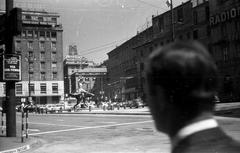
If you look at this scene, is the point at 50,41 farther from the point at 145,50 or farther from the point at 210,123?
the point at 210,123

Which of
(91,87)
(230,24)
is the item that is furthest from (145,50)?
(91,87)

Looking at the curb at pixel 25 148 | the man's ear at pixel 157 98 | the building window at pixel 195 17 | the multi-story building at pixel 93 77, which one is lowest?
the curb at pixel 25 148

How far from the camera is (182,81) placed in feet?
→ 3.68

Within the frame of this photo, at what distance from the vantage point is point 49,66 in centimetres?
8431

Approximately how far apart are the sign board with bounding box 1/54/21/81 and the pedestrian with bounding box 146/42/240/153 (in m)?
12.2

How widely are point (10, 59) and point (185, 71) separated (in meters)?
12.5

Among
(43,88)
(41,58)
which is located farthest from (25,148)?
(41,58)

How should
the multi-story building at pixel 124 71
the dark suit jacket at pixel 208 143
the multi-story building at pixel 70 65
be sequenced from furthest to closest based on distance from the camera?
the multi-story building at pixel 70 65, the multi-story building at pixel 124 71, the dark suit jacket at pixel 208 143

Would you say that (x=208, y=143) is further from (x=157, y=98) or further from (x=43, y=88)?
(x=43, y=88)

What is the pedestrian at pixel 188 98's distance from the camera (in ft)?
3.55

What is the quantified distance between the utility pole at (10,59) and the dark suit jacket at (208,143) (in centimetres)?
1163

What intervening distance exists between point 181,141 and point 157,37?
60.9 m

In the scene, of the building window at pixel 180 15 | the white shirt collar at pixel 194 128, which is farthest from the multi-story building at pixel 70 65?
the white shirt collar at pixel 194 128

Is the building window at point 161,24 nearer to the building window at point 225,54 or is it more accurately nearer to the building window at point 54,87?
the building window at point 225,54
